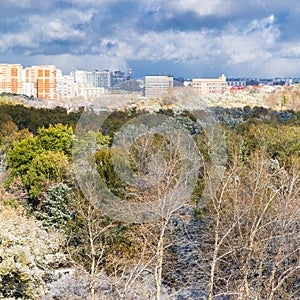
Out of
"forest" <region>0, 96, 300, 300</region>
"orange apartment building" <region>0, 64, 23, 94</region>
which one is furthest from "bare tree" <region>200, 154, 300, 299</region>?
"orange apartment building" <region>0, 64, 23, 94</region>

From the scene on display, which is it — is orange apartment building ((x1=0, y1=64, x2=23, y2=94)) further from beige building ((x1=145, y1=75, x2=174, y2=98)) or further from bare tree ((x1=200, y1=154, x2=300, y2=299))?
bare tree ((x1=200, y1=154, x2=300, y2=299))

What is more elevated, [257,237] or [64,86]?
[64,86]

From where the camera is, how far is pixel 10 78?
32562 mm

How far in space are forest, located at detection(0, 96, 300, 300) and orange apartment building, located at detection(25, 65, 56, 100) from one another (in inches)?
863

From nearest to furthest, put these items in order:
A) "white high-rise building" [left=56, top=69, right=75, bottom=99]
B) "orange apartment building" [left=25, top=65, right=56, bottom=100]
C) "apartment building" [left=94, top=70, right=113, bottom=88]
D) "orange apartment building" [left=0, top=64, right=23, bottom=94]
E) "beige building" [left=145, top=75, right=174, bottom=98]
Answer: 1. "beige building" [left=145, top=75, right=174, bottom=98]
2. "apartment building" [left=94, top=70, right=113, bottom=88]
3. "white high-rise building" [left=56, top=69, right=75, bottom=99]
4. "orange apartment building" [left=25, top=65, right=56, bottom=100]
5. "orange apartment building" [left=0, top=64, right=23, bottom=94]

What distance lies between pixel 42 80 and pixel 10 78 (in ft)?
7.48

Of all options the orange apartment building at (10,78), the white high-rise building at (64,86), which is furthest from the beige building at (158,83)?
the orange apartment building at (10,78)

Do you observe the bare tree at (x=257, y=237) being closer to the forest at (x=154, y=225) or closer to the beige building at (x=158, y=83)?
the forest at (x=154, y=225)

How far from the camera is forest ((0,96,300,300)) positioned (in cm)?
488

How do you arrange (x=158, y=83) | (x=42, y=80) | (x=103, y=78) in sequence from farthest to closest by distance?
(x=42, y=80)
(x=103, y=78)
(x=158, y=83)

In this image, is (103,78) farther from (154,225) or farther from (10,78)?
(10,78)

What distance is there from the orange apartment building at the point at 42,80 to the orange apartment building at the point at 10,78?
26.5 inches

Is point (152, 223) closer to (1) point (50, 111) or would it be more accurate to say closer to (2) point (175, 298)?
(2) point (175, 298)

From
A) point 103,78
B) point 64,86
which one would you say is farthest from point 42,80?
point 103,78
